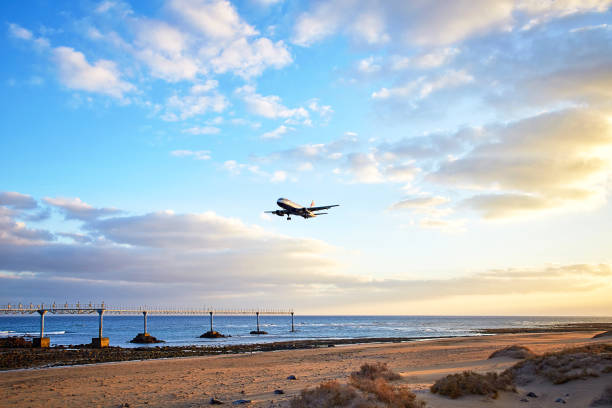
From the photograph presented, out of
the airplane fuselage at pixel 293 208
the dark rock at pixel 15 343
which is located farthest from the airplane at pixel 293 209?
the dark rock at pixel 15 343

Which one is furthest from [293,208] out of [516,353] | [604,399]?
[604,399]

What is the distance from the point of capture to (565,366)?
48.6 ft

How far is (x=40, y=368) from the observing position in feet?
109

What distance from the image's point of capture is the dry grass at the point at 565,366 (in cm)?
1410

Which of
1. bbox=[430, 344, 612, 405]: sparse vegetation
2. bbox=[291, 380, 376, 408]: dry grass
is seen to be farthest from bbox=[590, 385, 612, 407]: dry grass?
bbox=[291, 380, 376, 408]: dry grass

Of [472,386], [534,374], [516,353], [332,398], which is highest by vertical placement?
[332,398]

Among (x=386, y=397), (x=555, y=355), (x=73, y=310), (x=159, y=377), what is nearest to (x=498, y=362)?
(x=555, y=355)

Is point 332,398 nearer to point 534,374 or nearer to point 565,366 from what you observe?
point 534,374

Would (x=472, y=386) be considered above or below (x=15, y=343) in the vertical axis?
above

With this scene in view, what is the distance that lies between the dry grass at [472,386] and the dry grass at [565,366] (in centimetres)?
153

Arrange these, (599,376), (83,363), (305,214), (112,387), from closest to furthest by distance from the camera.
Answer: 1. (599,376)
2. (112,387)
3. (83,363)
4. (305,214)

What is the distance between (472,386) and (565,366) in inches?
159

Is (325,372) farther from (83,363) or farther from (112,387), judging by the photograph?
(83,363)

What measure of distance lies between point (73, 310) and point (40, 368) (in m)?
48.1
